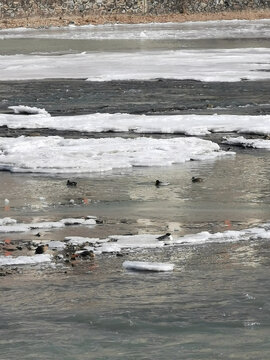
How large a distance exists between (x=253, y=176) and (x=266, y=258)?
13.2 feet

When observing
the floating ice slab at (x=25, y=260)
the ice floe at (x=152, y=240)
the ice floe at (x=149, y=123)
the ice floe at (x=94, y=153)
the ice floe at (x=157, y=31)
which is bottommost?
the ice floe at (x=157, y=31)

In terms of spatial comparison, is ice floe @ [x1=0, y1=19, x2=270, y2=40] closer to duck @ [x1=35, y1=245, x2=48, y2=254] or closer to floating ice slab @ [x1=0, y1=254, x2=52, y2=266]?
duck @ [x1=35, y1=245, x2=48, y2=254]

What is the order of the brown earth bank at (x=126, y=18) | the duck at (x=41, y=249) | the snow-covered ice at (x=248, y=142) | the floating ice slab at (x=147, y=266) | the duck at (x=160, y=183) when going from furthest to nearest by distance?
1. the brown earth bank at (x=126, y=18)
2. the snow-covered ice at (x=248, y=142)
3. the duck at (x=160, y=183)
4. the duck at (x=41, y=249)
5. the floating ice slab at (x=147, y=266)

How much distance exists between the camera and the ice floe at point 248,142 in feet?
49.5

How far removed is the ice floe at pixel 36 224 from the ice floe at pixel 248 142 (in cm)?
521

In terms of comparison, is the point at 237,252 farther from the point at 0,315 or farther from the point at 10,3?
the point at 10,3

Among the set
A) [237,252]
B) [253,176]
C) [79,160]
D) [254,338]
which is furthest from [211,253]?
[79,160]

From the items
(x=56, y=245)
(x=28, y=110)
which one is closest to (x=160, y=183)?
(x=56, y=245)

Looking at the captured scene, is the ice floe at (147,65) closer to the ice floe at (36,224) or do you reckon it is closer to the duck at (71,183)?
the duck at (71,183)

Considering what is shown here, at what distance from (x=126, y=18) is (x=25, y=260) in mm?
49862

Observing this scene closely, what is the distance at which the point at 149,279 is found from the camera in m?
8.30

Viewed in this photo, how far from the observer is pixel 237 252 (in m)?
9.05

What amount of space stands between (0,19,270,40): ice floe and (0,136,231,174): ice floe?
2702 cm

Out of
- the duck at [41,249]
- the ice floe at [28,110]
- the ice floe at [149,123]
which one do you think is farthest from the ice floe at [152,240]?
the ice floe at [28,110]
